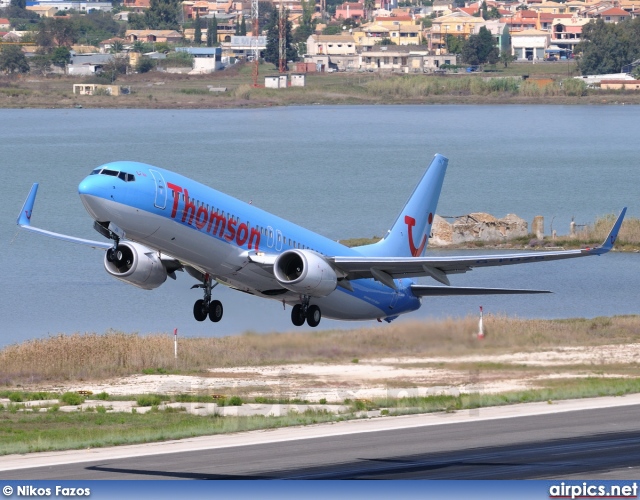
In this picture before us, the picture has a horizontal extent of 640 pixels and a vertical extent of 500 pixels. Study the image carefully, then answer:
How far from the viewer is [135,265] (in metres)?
47.4

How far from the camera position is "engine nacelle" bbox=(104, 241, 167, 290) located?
155 feet

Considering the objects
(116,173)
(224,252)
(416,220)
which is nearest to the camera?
(116,173)

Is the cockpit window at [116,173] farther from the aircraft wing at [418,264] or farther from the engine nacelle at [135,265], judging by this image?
the aircraft wing at [418,264]

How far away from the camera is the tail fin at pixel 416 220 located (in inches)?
2398

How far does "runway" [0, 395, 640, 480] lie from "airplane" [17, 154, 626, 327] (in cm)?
529

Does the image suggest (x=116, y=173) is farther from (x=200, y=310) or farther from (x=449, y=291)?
(x=449, y=291)

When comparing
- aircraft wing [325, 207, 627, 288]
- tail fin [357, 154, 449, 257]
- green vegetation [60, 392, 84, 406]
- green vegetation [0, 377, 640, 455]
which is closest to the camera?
green vegetation [0, 377, 640, 455]

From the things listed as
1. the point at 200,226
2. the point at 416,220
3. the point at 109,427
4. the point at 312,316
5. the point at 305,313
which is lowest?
the point at 109,427


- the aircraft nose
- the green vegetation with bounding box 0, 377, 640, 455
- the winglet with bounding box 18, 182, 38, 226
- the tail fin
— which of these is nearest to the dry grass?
the tail fin

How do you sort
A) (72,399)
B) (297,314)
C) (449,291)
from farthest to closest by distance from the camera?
(72,399) < (449,291) < (297,314)

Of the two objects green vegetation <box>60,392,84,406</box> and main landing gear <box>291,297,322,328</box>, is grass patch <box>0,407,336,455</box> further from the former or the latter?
main landing gear <box>291,297,322,328</box>

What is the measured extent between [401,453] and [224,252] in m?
10.6

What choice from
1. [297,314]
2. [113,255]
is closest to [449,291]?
[297,314]

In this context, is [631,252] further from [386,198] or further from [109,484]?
[109,484]
